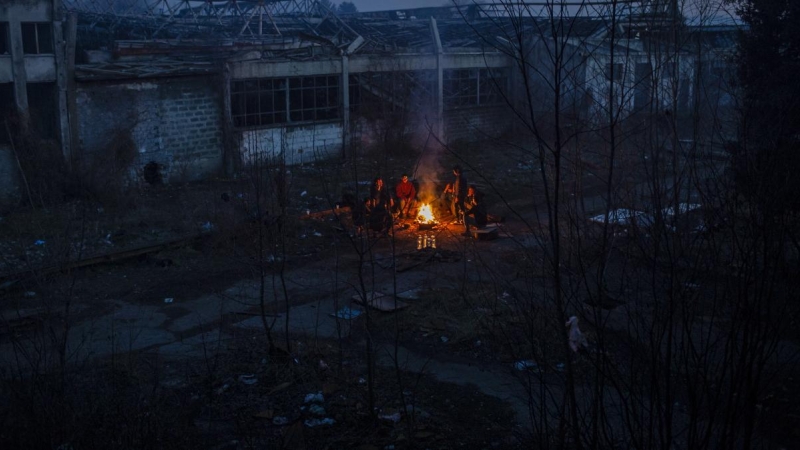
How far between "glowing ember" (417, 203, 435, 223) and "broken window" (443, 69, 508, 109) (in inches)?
351

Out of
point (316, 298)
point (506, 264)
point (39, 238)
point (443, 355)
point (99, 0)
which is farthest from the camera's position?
point (99, 0)

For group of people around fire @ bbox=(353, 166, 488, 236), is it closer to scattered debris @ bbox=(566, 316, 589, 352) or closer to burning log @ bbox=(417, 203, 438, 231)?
burning log @ bbox=(417, 203, 438, 231)

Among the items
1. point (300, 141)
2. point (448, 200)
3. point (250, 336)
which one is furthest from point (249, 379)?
point (300, 141)

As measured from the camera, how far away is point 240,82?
1934 centimetres

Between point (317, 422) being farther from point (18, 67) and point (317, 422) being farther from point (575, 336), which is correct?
point (18, 67)

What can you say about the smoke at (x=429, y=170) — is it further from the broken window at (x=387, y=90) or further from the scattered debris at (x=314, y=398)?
the scattered debris at (x=314, y=398)

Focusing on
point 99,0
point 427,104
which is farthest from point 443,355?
point 99,0

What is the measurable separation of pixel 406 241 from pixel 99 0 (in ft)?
63.4

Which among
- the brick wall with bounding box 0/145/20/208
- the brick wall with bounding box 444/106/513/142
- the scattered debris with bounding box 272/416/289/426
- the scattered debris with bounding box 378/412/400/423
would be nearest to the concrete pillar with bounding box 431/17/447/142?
the brick wall with bounding box 444/106/513/142

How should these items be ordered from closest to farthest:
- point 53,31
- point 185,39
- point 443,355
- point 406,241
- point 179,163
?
point 443,355
point 406,241
point 53,31
point 179,163
point 185,39

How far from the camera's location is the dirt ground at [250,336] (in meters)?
5.94

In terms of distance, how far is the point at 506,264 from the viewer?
12.1 meters

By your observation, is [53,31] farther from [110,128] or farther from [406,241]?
[406,241]

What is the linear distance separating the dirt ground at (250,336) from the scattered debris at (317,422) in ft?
0.12
